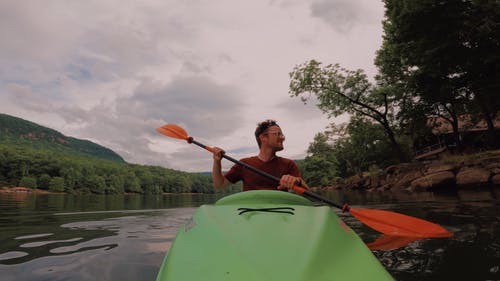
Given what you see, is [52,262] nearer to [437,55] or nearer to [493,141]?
[437,55]

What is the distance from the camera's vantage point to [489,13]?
410 inches

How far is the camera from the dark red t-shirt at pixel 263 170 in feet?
13.6

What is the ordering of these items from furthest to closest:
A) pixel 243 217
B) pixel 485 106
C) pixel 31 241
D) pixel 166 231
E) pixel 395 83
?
pixel 395 83 < pixel 485 106 < pixel 166 231 < pixel 31 241 < pixel 243 217

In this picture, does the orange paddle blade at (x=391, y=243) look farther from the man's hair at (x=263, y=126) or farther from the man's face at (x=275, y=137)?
the man's hair at (x=263, y=126)

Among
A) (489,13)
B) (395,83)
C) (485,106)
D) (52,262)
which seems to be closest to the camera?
(52,262)

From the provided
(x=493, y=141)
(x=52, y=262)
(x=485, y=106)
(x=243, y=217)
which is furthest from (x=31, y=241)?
(x=493, y=141)

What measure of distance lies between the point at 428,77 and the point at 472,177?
5.61 metres

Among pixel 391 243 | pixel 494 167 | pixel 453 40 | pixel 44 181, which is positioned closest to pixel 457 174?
pixel 494 167

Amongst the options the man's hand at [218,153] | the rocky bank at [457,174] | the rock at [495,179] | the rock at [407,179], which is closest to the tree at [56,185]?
the rocky bank at [457,174]

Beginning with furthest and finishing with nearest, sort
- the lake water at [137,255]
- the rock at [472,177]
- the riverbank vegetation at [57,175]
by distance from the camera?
the riverbank vegetation at [57,175] < the rock at [472,177] < the lake water at [137,255]

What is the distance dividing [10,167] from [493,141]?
83.8m

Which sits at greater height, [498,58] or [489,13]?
[489,13]

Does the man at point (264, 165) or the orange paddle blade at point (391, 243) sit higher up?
the man at point (264, 165)

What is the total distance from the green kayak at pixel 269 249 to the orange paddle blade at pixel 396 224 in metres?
1.41
